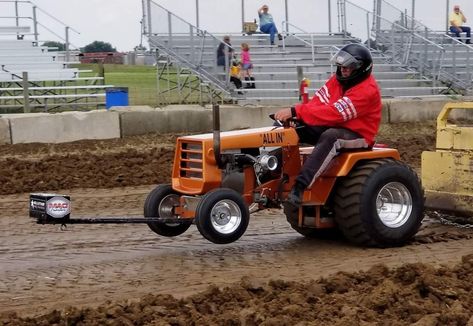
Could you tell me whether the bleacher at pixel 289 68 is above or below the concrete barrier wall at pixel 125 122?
above

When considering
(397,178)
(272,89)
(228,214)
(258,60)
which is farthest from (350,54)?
(258,60)

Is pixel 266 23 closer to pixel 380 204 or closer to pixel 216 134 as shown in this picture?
pixel 380 204

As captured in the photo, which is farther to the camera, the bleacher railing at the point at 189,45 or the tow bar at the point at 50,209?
the bleacher railing at the point at 189,45

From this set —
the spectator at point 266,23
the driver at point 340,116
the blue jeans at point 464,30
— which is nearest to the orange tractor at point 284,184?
the driver at point 340,116

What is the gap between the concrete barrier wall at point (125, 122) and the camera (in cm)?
1620

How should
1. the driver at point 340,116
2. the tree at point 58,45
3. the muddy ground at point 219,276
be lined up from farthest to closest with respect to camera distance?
the tree at point 58,45
the driver at point 340,116
the muddy ground at point 219,276

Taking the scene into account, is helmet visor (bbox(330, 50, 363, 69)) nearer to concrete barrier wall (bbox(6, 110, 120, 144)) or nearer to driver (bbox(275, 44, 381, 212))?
driver (bbox(275, 44, 381, 212))

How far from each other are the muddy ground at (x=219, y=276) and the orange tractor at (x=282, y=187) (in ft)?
0.81

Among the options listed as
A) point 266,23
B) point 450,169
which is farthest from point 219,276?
point 266,23

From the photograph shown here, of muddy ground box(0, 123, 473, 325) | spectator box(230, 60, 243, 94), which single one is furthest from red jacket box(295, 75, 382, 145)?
spectator box(230, 60, 243, 94)

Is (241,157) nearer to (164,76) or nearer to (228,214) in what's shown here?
(228,214)

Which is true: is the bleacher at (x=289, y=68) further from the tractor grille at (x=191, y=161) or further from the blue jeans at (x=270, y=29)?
the tractor grille at (x=191, y=161)

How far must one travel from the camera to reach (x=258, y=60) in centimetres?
2228

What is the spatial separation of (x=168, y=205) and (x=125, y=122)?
8.77 metres
